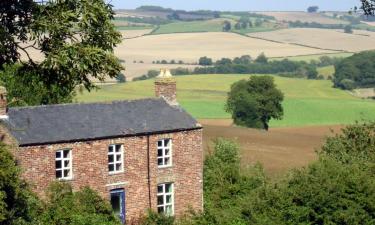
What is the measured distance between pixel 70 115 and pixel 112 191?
175 inches

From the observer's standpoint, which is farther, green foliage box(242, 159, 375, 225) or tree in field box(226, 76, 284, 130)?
tree in field box(226, 76, 284, 130)

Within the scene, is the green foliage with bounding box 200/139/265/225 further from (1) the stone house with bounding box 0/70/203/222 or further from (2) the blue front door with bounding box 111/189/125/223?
(2) the blue front door with bounding box 111/189/125/223

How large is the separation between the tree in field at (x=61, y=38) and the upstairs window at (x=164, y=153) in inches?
1267

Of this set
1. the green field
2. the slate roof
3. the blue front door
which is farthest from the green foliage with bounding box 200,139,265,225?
the green field

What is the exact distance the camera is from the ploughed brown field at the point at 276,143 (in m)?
79.9

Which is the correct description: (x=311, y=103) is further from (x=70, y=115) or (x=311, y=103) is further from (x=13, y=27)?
(x=13, y=27)

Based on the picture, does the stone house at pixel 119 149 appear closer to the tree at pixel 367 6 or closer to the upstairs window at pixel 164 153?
the upstairs window at pixel 164 153

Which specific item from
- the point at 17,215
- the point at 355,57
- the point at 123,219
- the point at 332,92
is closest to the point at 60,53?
the point at 17,215

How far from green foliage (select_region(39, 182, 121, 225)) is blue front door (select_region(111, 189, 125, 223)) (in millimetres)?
2917

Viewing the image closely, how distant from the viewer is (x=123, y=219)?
5031 cm

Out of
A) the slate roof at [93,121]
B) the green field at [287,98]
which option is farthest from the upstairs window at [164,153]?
the green field at [287,98]

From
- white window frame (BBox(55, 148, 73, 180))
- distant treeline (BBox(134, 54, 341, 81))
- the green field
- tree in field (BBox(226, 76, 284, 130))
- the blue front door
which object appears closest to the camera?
white window frame (BBox(55, 148, 73, 180))

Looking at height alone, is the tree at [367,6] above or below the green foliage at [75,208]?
above

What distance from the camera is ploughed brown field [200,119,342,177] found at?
79875mm
